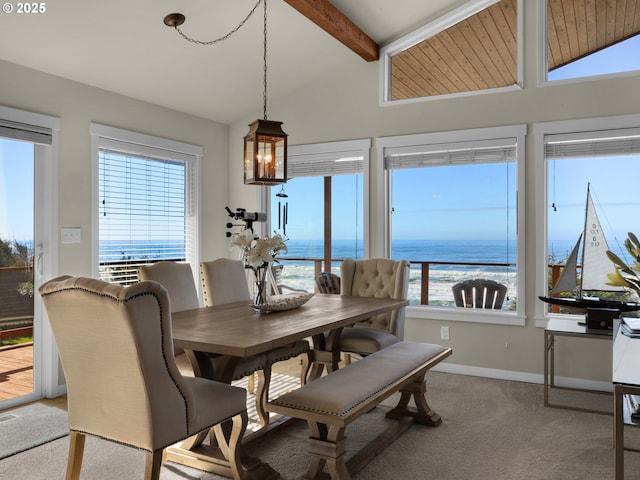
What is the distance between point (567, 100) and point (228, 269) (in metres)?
3.04

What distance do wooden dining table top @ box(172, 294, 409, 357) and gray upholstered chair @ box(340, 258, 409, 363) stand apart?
235 mm

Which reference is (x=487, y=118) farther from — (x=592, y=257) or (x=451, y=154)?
(x=592, y=257)

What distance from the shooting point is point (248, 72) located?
485 centimetres

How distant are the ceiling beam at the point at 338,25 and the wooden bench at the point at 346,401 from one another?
254 cm

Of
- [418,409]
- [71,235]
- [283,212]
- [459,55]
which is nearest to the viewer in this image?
[418,409]

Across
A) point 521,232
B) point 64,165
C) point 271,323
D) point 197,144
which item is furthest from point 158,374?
point 197,144

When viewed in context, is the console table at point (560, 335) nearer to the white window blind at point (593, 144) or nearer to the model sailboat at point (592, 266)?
the model sailboat at point (592, 266)

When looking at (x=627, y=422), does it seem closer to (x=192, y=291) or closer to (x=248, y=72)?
(x=192, y=291)

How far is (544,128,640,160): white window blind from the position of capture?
4051mm

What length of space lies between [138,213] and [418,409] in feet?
9.88

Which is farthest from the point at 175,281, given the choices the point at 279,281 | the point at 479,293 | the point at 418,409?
the point at 479,293

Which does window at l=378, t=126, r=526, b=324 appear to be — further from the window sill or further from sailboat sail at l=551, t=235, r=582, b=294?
sailboat sail at l=551, t=235, r=582, b=294

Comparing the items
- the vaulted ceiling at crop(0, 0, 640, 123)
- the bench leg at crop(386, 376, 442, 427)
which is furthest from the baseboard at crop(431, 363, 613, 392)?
the vaulted ceiling at crop(0, 0, 640, 123)

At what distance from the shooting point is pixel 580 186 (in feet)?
14.0
